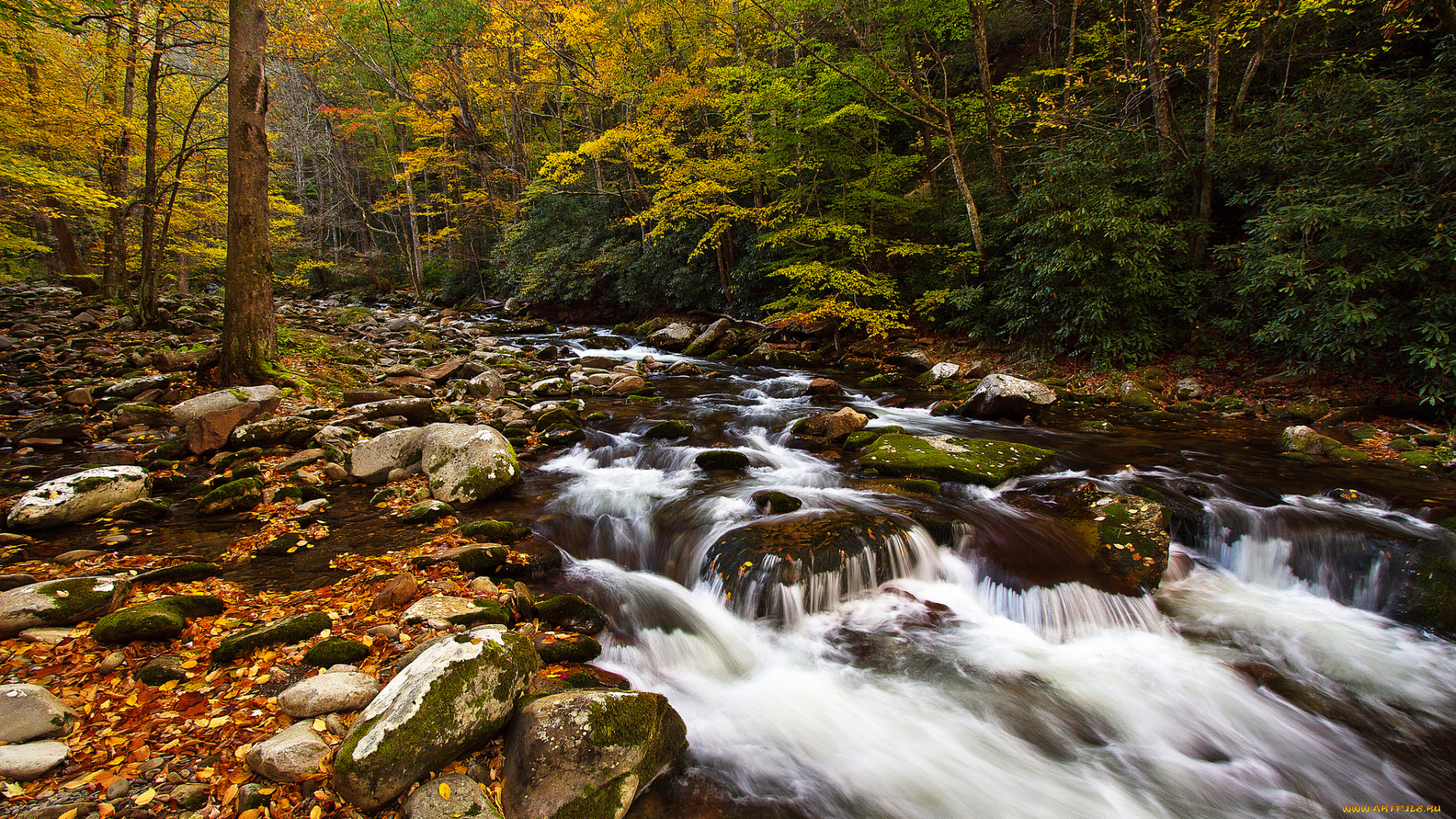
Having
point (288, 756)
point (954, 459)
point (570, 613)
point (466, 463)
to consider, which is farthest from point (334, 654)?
point (954, 459)

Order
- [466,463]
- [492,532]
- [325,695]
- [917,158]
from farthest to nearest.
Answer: [917,158] → [466,463] → [492,532] → [325,695]

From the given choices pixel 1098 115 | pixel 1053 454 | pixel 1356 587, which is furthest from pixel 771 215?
pixel 1356 587

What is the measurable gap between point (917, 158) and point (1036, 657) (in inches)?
487

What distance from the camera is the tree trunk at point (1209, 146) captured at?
977cm

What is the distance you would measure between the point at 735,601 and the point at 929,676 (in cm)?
157

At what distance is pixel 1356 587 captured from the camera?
16.0 ft

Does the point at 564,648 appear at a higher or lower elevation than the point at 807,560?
lower

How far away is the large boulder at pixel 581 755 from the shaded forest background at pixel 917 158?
32.6 feet

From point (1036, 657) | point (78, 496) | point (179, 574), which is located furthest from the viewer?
point (78, 496)

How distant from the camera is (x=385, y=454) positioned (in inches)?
242

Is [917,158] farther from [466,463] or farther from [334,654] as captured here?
[334,654]

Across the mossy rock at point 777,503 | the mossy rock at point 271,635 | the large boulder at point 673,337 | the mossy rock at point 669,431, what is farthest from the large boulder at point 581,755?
the large boulder at point 673,337

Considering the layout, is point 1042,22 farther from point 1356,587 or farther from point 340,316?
point 340,316

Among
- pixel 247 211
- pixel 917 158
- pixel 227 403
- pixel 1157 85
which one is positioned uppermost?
pixel 1157 85
